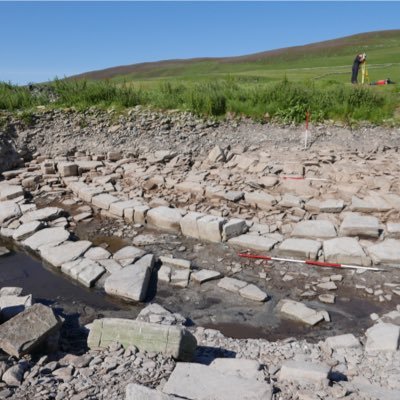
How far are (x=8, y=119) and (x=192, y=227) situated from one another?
8.39m

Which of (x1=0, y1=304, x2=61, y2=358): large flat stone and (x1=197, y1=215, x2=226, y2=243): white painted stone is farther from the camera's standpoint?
(x1=197, y1=215, x2=226, y2=243): white painted stone

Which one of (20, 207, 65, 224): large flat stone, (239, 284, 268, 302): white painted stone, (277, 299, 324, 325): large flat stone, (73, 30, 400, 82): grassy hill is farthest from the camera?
(73, 30, 400, 82): grassy hill

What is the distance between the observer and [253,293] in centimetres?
519

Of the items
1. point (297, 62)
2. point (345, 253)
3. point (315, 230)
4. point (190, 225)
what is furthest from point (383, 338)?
point (297, 62)

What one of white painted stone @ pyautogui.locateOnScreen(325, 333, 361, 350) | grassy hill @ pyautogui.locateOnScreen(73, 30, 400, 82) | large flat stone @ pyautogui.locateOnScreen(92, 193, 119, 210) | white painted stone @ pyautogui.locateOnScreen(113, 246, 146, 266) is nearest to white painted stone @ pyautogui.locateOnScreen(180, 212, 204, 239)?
white painted stone @ pyautogui.locateOnScreen(113, 246, 146, 266)

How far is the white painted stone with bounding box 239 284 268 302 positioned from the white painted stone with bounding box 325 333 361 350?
1.06m

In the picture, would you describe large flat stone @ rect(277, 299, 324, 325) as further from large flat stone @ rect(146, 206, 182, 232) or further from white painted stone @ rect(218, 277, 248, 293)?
large flat stone @ rect(146, 206, 182, 232)

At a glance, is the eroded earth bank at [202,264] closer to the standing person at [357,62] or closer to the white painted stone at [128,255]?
the white painted stone at [128,255]

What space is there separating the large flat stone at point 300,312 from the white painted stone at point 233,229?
1.78 meters

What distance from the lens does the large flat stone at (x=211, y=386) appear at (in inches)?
116

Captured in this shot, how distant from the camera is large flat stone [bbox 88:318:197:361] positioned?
11.6 ft

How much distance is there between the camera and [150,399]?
277cm

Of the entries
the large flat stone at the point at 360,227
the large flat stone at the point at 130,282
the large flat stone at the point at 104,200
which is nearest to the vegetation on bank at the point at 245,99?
the large flat stone at the point at 104,200

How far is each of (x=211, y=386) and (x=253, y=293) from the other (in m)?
2.24
